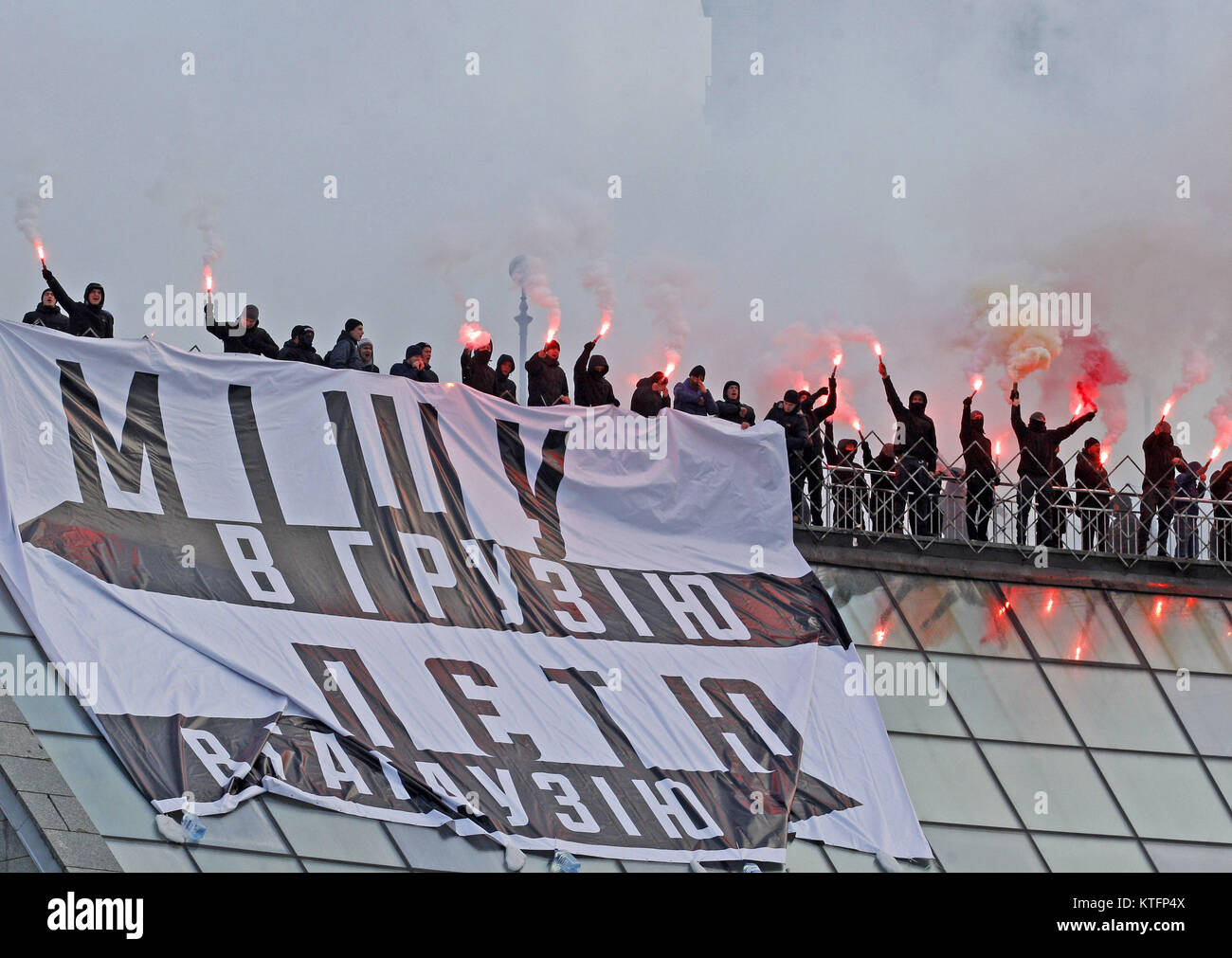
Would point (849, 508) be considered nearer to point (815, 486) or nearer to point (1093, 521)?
point (815, 486)

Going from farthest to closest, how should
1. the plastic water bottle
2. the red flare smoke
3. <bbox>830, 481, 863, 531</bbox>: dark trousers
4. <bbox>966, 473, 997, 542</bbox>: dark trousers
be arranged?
<bbox>966, 473, 997, 542</bbox>: dark trousers → <bbox>830, 481, 863, 531</bbox>: dark trousers → the red flare smoke → the plastic water bottle

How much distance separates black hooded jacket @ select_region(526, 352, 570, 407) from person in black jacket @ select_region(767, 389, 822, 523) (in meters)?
3.10

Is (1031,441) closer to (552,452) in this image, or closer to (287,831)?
(552,452)

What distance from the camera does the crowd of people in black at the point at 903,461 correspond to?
27125 millimetres

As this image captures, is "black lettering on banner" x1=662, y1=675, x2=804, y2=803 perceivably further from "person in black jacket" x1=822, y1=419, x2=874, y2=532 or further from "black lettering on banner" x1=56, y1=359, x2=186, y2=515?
"black lettering on banner" x1=56, y1=359, x2=186, y2=515

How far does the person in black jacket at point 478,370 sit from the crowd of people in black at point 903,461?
0.06 feet

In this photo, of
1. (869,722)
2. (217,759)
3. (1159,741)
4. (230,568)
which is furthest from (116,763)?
(1159,741)

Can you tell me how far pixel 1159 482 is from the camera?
30.1 metres

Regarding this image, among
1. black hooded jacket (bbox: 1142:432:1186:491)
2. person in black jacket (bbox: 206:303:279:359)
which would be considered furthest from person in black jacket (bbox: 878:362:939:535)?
person in black jacket (bbox: 206:303:279:359)

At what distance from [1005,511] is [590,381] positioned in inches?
263

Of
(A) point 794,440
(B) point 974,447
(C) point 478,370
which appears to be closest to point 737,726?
(A) point 794,440

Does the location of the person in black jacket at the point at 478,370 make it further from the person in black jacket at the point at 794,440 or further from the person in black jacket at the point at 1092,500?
the person in black jacket at the point at 1092,500

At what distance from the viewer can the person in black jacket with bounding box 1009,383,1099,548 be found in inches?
1145
